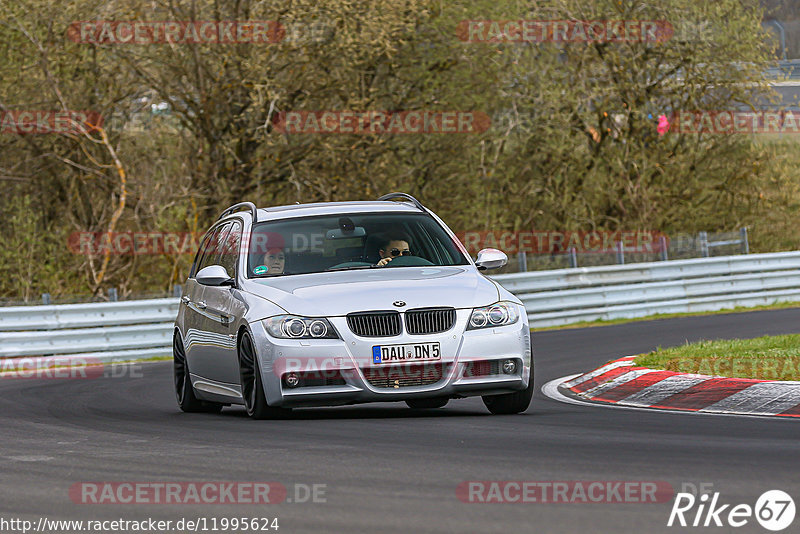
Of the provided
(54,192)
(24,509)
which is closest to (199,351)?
(24,509)

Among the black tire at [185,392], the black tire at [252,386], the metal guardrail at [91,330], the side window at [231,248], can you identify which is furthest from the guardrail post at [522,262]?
the black tire at [252,386]

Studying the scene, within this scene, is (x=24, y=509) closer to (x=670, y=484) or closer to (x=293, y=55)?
(x=670, y=484)

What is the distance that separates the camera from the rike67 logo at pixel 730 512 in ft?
18.5

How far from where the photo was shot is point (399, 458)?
7.66m

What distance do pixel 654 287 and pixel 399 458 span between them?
19.2 meters

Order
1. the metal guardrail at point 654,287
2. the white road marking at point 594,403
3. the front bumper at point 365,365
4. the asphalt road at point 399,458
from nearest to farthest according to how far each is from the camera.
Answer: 1. the asphalt road at point 399,458
2. the front bumper at point 365,365
3. the white road marking at point 594,403
4. the metal guardrail at point 654,287

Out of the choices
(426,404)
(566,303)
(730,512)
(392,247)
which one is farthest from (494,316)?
(566,303)

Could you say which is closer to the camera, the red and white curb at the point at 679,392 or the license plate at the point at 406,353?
the license plate at the point at 406,353

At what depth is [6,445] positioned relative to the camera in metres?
9.29

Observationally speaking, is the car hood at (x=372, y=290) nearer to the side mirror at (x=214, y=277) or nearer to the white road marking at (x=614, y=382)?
the side mirror at (x=214, y=277)

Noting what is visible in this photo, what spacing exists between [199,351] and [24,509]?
5.39 metres

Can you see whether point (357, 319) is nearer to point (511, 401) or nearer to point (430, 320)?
point (430, 320)

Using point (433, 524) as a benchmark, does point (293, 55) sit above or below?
above

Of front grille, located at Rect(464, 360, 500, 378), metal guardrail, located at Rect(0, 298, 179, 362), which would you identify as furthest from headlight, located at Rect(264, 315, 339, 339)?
metal guardrail, located at Rect(0, 298, 179, 362)
